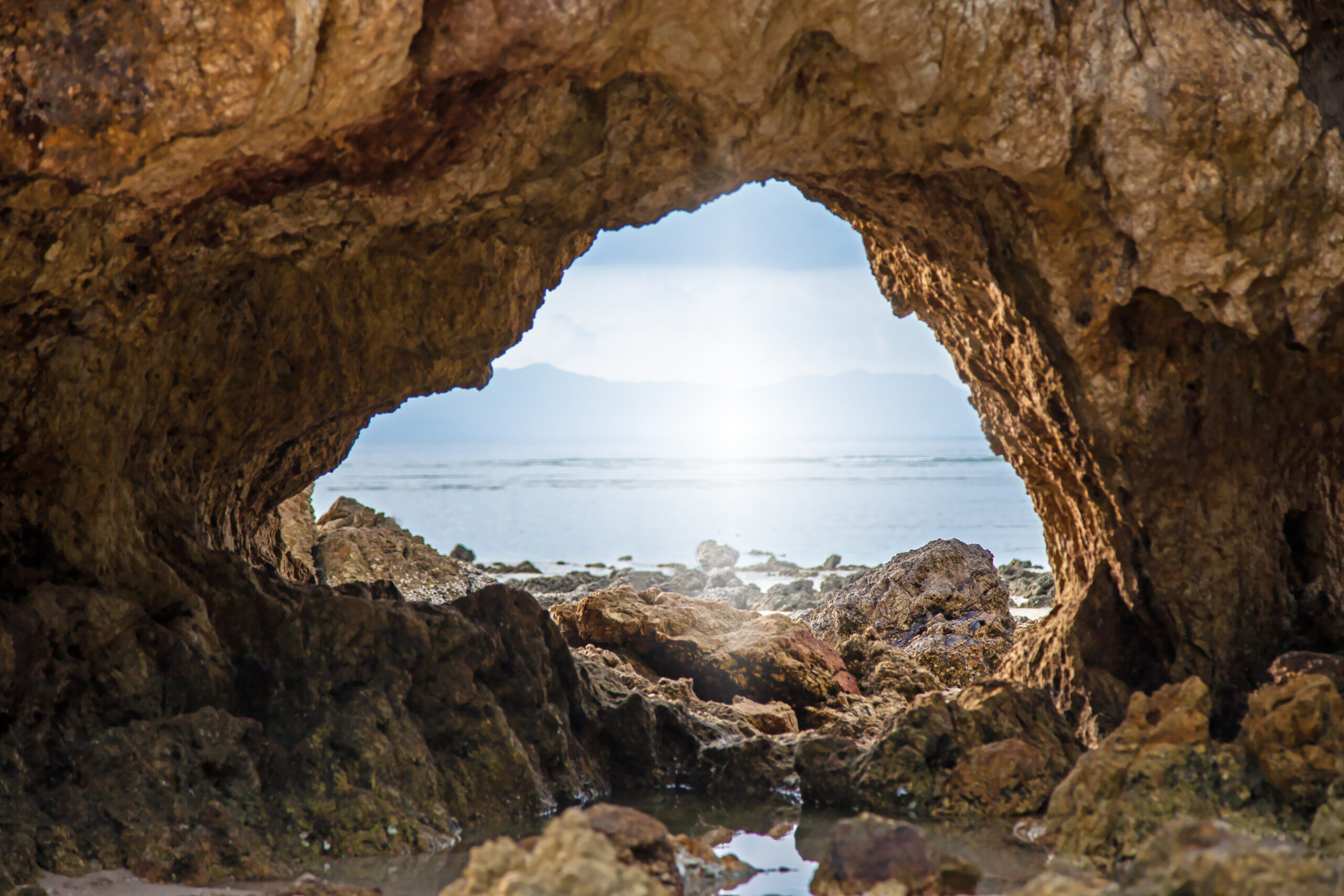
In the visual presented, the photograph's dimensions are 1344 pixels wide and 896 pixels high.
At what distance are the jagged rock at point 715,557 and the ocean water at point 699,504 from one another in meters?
2.01

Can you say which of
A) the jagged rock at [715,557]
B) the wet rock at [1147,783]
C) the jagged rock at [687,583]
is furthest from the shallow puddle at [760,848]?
the jagged rock at [715,557]

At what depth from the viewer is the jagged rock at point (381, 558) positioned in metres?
11.5

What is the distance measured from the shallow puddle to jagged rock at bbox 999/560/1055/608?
722cm

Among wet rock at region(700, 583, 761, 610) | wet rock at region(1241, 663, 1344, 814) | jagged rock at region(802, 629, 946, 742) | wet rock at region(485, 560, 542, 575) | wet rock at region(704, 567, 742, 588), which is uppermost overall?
wet rock at region(1241, 663, 1344, 814)

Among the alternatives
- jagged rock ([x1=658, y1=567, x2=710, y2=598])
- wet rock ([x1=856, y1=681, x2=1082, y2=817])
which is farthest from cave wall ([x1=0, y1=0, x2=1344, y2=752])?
jagged rock ([x1=658, y1=567, x2=710, y2=598])

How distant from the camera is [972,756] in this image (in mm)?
5625

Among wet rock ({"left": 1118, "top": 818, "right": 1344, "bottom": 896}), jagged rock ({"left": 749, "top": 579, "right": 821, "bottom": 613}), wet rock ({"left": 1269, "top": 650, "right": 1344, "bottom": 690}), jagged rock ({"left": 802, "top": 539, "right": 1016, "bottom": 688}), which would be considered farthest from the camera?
jagged rock ({"left": 749, "top": 579, "right": 821, "bottom": 613})

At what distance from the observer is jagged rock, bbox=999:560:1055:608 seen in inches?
516

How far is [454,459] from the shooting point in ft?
267

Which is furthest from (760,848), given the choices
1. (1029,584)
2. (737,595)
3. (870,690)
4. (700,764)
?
(1029,584)

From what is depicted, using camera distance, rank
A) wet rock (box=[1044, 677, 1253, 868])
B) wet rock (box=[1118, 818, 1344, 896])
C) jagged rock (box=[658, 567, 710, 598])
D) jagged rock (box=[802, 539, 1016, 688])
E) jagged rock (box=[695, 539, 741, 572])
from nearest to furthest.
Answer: wet rock (box=[1118, 818, 1344, 896]) → wet rock (box=[1044, 677, 1253, 868]) → jagged rock (box=[802, 539, 1016, 688]) → jagged rock (box=[658, 567, 710, 598]) → jagged rock (box=[695, 539, 741, 572])

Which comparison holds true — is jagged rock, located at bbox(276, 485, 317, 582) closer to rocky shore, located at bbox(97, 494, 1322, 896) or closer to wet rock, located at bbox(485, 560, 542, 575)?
rocky shore, located at bbox(97, 494, 1322, 896)

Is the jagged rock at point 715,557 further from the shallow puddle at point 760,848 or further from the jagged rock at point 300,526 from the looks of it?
the shallow puddle at point 760,848

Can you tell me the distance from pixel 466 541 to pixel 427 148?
23.0 metres
